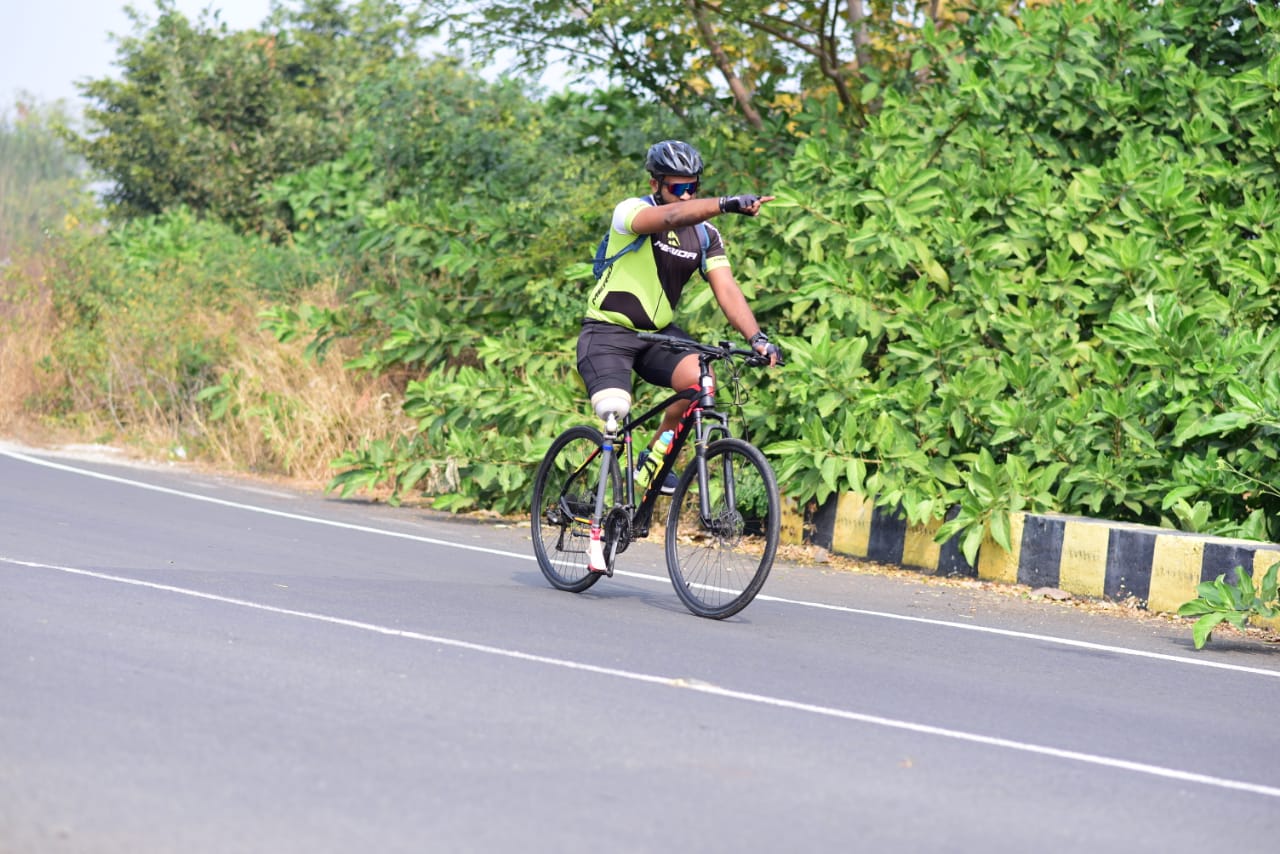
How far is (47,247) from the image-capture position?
2298 centimetres

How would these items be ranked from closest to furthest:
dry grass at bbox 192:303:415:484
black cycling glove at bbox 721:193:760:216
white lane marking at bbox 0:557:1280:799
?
1. white lane marking at bbox 0:557:1280:799
2. black cycling glove at bbox 721:193:760:216
3. dry grass at bbox 192:303:415:484

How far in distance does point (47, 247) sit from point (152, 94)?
29.5 feet

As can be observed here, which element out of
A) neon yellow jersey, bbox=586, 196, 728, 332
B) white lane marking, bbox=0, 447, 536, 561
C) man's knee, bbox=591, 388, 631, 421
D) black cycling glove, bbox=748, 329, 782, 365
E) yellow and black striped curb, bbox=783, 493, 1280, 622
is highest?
neon yellow jersey, bbox=586, 196, 728, 332

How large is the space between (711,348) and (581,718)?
110 inches

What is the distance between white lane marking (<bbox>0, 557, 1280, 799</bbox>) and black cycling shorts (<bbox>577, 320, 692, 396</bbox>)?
190cm

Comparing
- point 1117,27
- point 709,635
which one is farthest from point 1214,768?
point 1117,27

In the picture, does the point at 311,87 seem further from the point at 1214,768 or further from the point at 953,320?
the point at 1214,768

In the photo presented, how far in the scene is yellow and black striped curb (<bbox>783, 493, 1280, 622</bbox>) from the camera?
9.39 metres

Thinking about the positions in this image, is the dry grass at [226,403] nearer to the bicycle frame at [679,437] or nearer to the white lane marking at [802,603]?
the white lane marking at [802,603]

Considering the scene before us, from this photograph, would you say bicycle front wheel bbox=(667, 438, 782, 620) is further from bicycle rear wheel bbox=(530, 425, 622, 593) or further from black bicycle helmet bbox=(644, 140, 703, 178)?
black bicycle helmet bbox=(644, 140, 703, 178)

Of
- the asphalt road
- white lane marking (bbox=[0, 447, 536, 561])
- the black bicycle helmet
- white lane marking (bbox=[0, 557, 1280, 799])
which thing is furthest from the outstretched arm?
white lane marking (bbox=[0, 447, 536, 561])

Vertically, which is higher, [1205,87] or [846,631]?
[1205,87]

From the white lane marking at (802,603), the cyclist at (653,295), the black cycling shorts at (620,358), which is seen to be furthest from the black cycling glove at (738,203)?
the white lane marking at (802,603)

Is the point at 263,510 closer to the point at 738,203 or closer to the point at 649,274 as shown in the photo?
the point at 649,274
